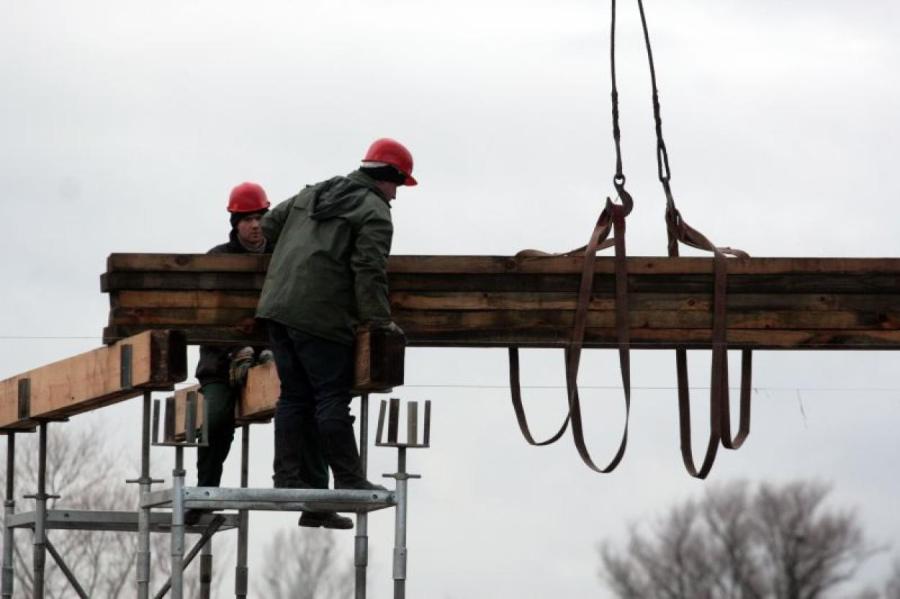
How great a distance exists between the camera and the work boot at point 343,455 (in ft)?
40.9

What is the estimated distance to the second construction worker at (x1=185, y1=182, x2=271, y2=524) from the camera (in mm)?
14727

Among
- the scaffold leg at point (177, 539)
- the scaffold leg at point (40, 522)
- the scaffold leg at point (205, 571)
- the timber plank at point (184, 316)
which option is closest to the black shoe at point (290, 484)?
the scaffold leg at point (177, 539)

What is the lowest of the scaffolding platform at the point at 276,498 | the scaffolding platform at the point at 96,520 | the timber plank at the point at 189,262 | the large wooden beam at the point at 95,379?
the scaffolding platform at the point at 96,520

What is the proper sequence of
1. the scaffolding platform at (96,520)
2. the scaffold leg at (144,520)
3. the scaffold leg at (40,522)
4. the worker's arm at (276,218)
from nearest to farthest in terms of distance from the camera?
the worker's arm at (276,218), the scaffold leg at (144,520), the scaffold leg at (40,522), the scaffolding platform at (96,520)

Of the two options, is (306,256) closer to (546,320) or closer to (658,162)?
(546,320)

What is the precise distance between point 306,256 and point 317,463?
4.25ft

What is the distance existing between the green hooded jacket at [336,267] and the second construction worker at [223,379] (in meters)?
2.16

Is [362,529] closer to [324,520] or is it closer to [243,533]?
[324,520]

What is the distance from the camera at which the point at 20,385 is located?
50.7 feet

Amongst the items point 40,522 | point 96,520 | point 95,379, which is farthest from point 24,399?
point 95,379

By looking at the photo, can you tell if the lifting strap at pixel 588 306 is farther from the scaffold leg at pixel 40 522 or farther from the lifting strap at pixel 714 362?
the scaffold leg at pixel 40 522

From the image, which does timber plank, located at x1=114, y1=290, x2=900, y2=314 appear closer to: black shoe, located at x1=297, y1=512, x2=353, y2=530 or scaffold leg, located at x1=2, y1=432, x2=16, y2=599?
black shoe, located at x1=297, y1=512, x2=353, y2=530

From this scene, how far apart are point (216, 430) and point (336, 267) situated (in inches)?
117

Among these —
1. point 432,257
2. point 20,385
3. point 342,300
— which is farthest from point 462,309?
point 20,385
